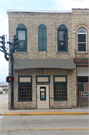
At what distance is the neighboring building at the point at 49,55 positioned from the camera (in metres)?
13.3

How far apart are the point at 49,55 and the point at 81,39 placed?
319 centimetres

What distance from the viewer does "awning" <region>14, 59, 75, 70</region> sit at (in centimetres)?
1291

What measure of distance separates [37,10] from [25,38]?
103 inches

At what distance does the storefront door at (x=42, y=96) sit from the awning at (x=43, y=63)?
6.06ft

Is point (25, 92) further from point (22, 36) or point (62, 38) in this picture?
point (62, 38)

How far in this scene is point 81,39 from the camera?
45.9 feet

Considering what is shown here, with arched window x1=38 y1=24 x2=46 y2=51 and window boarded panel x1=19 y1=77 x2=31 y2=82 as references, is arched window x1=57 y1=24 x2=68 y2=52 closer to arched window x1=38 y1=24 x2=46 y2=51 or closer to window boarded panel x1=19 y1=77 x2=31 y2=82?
arched window x1=38 y1=24 x2=46 y2=51

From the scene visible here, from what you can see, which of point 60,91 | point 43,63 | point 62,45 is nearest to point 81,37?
point 62,45

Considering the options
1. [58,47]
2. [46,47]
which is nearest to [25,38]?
[46,47]

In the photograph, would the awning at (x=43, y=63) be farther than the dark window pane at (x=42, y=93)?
No

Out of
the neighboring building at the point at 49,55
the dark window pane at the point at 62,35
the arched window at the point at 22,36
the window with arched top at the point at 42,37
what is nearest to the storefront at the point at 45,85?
the neighboring building at the point at 49,55

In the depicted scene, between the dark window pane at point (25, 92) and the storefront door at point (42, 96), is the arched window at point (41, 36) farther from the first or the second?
the dark window pane at point (25, 92)

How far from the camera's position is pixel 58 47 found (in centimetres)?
1377

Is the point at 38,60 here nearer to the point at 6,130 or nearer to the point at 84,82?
the point at 84,82
